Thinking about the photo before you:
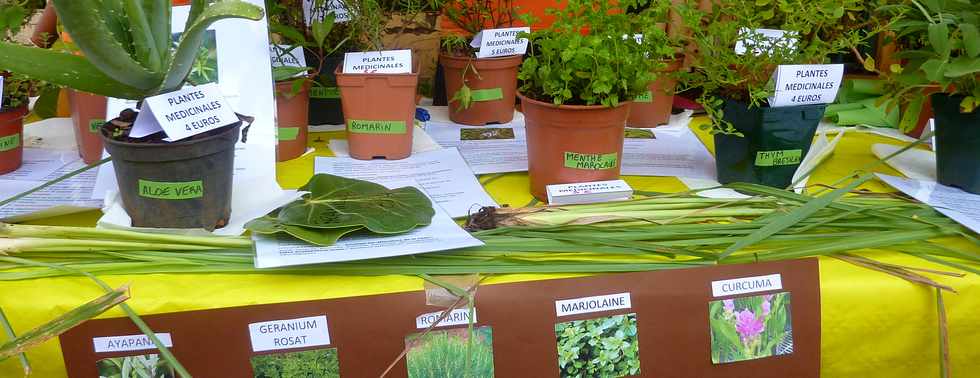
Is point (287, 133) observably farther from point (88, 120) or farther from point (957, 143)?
point (957, 143)

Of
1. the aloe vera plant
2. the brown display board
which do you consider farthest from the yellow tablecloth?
the aloe vera plant

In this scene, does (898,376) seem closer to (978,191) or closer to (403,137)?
(978,191)

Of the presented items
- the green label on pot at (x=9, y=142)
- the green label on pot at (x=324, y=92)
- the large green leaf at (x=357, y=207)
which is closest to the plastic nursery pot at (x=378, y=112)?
the green label on pot at (x=324, y=92)

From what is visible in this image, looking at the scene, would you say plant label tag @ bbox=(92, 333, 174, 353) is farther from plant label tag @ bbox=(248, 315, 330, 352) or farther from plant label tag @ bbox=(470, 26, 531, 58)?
plant label tag @ bbox=(470, 26, 531, 58)

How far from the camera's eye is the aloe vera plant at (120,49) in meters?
0.78

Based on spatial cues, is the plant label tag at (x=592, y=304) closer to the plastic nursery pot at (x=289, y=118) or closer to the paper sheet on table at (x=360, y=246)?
the paper sheet on table at (x=360, y=246)

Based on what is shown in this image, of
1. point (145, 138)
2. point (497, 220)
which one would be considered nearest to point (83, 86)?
point (145, 138)

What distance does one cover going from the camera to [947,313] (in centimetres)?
87

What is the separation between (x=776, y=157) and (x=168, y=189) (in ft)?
2.85

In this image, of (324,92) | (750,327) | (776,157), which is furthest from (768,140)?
(324,92)

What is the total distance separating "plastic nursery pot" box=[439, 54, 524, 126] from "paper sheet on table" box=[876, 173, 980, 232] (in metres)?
0.74

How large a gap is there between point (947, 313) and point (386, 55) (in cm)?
93

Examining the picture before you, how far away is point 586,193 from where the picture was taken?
1.06m

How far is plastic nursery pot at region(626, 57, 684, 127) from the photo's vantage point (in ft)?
4.90
